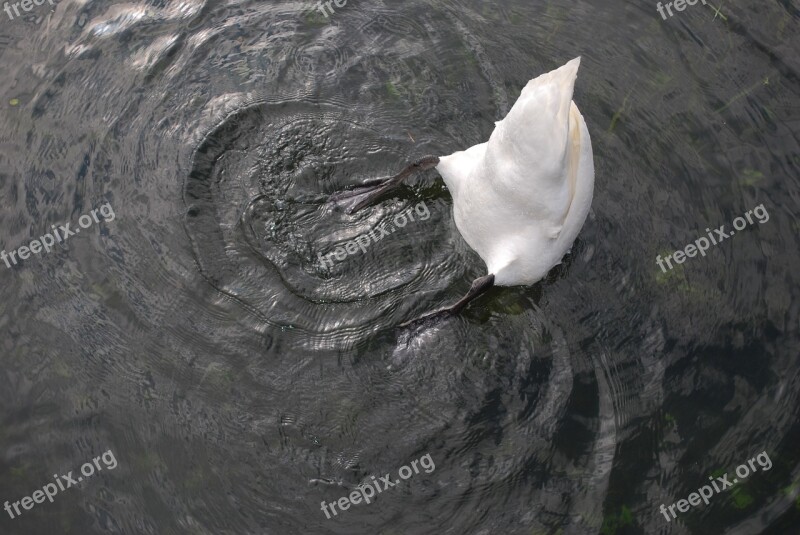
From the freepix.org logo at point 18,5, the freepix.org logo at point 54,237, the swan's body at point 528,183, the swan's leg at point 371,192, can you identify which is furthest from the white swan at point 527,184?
the freepix.org logo at point 18,5

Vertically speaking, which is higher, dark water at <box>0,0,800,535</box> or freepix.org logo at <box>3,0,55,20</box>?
freepix.org logo at <box>3,0,55,20</box>

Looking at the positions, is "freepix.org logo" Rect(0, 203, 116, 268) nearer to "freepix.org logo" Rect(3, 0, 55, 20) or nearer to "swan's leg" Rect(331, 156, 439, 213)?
"swan's leg" Rect(331, 156, 439, 213)

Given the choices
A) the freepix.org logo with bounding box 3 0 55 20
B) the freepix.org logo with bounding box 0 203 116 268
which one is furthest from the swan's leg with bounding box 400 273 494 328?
the freepix.org logo with bounding box 3 0 55 20

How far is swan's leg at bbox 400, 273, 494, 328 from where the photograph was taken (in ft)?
13.2

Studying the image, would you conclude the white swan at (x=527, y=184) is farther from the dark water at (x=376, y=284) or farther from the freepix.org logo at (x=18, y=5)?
the freepix.org logo at (x=18, y=5)

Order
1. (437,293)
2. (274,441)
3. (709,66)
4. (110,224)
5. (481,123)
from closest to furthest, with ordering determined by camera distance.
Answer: (274,441) < (437,293) < (110,224) < (481,123) < (709,66)

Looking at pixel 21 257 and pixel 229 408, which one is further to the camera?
pixel 21 257

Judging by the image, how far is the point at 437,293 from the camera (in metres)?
4.33

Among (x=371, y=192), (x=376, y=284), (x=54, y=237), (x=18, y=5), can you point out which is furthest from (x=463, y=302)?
(x=18, y=5)

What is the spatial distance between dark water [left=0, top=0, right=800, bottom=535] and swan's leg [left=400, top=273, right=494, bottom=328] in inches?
2.7

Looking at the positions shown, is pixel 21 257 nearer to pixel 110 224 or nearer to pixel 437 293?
pixel 110 224

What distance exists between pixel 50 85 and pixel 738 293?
453 cm

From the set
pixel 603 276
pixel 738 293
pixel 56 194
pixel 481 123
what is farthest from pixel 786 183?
pixel 56 194

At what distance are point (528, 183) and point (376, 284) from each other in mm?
1147
